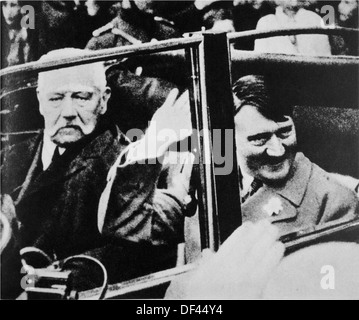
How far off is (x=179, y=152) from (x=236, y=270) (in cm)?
52

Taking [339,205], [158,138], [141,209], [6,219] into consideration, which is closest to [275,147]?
[339,205]

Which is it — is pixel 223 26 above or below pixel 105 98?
above

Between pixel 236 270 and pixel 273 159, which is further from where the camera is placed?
pixel 273 159

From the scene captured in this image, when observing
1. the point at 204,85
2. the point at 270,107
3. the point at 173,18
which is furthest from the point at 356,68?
the point at 173,18

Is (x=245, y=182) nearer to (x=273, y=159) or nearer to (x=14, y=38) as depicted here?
(x=273, y=159)

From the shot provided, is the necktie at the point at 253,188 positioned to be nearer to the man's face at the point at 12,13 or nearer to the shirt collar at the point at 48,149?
the shirt collar at the point at 48,149

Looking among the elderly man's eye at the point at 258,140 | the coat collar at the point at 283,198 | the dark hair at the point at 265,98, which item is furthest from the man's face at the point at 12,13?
the coat collar at the point at 283,198

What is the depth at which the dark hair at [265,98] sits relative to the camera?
2.04 meters

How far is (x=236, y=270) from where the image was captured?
1.94 metres

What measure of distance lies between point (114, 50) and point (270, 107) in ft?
2.25

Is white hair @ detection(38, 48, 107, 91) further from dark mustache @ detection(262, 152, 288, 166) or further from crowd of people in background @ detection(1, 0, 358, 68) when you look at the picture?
dark mustache @ detection(262, 152, 288, 166)

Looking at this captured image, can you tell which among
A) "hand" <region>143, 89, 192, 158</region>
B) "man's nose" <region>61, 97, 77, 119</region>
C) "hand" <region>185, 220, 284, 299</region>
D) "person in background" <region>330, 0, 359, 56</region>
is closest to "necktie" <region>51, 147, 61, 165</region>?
"man's nose" <region>61, 97, 77, 119</region>

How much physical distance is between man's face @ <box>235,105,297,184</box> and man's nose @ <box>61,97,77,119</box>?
0.67 m

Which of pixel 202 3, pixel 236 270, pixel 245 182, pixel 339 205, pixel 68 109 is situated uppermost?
pixel 202 3
